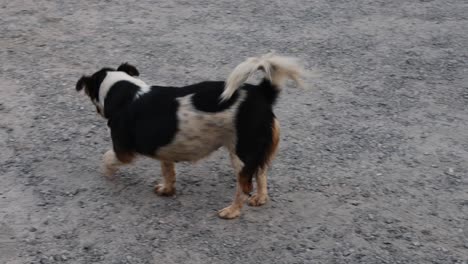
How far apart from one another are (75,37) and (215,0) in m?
2.09

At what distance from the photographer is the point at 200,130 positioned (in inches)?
172

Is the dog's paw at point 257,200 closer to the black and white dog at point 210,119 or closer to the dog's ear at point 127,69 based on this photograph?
the black and white dog at point 210,119

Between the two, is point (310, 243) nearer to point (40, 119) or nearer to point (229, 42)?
point (40, 119)

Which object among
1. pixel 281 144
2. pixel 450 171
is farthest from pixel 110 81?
pixel 450 171

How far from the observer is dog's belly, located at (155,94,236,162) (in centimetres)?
434

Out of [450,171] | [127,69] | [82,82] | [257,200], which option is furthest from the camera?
[450,171]

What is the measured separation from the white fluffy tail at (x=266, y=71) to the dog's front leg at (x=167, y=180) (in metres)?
0.77

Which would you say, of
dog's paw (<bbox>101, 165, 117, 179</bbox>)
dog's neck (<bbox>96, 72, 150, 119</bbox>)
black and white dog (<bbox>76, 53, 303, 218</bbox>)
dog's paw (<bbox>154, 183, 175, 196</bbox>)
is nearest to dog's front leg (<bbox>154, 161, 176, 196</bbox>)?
dog's paw (<bbox>154, 183, 175, 196</bbox>)

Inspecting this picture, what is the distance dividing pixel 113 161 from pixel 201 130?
0.85m

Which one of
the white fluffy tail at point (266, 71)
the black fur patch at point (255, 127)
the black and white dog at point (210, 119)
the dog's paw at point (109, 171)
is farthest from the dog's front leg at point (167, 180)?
the white fluffy tail at point (266, 71)

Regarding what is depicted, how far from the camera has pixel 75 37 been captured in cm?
745

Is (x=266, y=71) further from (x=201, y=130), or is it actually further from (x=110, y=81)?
(x=110, y=81)

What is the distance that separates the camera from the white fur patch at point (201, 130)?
14.2 feet

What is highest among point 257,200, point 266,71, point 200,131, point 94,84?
point 266,71
